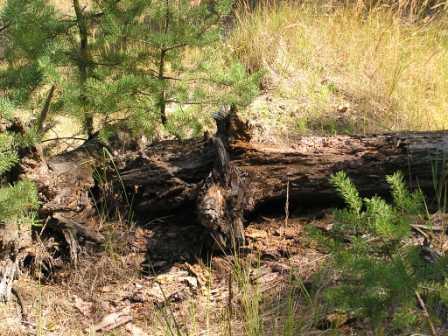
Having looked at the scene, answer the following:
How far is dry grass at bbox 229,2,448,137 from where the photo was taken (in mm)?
5191

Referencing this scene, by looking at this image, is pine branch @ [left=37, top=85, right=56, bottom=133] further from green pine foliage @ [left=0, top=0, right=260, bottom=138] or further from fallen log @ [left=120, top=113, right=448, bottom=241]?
fallen log @ [left=120, top=113, right=448, bottom=241]

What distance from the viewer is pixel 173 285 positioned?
3.29 meters

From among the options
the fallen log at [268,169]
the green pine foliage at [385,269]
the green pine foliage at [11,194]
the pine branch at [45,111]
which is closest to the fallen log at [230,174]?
the fallen log at [268,169]

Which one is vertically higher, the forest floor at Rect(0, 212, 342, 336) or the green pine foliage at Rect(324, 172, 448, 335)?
the green pine foliage at Rect(324, 172, 448, 335)

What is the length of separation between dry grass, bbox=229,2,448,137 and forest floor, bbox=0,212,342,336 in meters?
1.68

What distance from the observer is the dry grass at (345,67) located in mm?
5191

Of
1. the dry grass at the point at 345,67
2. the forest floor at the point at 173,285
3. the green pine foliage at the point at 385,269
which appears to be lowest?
the forest floor at the point at 173,285

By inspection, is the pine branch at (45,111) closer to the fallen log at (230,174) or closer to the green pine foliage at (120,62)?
the green pine foliage at (120,62)

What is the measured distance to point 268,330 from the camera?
2.85 m

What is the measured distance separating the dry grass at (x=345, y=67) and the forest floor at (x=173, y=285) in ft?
5.52

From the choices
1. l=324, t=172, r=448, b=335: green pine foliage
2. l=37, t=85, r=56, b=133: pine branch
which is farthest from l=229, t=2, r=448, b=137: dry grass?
l=324, t=172, r=448, b=335: green pine foliage

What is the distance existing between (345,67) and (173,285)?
11.1 feet

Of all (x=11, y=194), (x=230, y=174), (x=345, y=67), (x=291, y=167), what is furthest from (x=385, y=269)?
(x=345, y=67)

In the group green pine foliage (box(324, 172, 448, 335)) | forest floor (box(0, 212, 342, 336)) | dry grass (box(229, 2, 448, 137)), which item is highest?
green pine foliage (box(324, 172, 448, 335))
